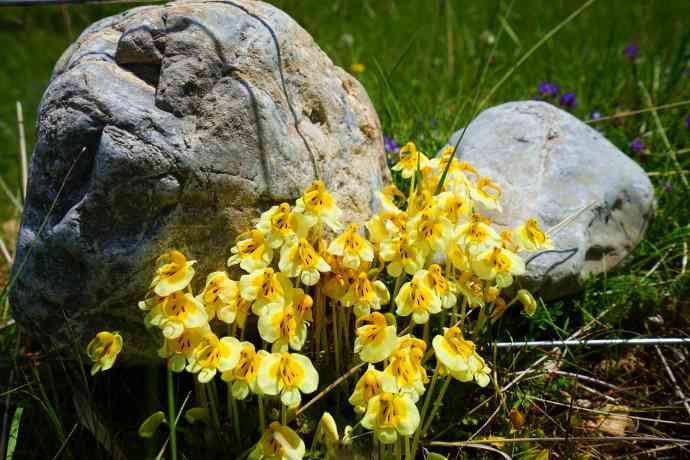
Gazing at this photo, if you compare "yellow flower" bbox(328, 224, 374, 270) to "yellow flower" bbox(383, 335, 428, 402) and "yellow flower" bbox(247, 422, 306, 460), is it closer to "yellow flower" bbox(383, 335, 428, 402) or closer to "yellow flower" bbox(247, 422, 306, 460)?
"yellow flower" bbox(383, 335, 428, 402)

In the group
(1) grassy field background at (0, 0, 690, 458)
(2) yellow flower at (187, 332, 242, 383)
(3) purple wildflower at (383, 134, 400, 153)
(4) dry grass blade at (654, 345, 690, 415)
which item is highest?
(2) yellow flower at (187, 332, 242, 383)

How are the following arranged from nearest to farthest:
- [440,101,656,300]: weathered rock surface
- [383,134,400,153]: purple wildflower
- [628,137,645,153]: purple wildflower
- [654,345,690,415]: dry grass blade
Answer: [654,345,690,415]: dry grass blade < [440,101,656,300]: weathered rock surface < [383,134,400,153]: purple wildflower < [628,137,645,153]: purple wildflower

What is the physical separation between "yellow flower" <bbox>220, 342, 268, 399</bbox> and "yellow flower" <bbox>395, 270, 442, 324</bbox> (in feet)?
1.22

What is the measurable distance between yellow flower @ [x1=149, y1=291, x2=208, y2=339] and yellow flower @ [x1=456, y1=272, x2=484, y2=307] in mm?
700

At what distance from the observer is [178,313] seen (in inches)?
62.0

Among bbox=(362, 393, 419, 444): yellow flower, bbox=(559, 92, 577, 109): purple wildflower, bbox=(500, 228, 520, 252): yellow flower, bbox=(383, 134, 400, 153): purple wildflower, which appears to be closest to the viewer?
bbox=(362, 393, 419, 444): yellow flower

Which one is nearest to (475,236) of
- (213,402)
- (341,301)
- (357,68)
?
(341,301)

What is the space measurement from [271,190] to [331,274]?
33 centimetres

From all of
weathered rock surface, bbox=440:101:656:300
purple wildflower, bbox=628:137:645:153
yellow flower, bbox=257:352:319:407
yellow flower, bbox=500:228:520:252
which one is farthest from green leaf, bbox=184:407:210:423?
purple wildflower, bbox=628:137:645:153

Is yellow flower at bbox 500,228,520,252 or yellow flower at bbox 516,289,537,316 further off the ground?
yellow flower at bbox 500,228,520,252

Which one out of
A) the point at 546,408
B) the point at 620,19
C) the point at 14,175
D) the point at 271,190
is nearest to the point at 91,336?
the point at 271,190

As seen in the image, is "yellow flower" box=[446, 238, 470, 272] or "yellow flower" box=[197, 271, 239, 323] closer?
"yellow flower" box=[197, 271, 239, 323]

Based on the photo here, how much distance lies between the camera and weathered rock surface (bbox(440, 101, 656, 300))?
2221 mm

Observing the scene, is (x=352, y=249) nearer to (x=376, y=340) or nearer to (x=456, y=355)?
(x=376, y=340)
